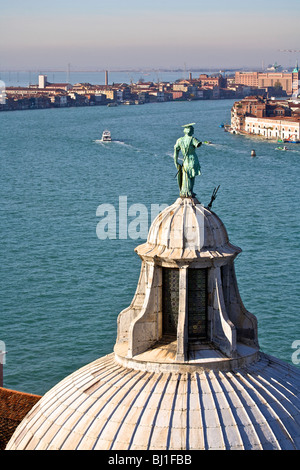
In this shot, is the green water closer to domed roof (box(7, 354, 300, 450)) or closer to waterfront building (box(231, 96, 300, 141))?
waterfront building (box(231, 96, 300, 141))

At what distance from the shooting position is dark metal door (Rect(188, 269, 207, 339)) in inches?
281

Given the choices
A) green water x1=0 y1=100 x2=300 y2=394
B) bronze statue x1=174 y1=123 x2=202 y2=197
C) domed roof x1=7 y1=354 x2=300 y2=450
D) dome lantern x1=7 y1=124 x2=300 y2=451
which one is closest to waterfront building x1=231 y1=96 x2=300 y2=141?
green water x1=0 y1=100 x2=300 y2=394

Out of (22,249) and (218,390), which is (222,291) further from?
(22,249)

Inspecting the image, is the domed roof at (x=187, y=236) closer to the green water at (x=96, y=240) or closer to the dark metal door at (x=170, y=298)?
the dark metal door at (x=170, y=298)

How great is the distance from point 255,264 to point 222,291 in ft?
85.4

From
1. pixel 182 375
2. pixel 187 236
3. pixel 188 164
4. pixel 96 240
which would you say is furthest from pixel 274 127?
pixel 182 375

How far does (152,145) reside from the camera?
79.0 m

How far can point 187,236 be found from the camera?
7035 mm

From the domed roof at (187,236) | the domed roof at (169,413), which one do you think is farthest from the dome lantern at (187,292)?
the domed roof at (169,413)

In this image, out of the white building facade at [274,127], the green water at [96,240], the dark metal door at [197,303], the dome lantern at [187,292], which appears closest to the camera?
the dome lantern at [187,292]

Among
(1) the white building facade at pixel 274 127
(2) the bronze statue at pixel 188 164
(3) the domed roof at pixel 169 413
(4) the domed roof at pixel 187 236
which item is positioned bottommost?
(1) the white building facade at pixel 274 127

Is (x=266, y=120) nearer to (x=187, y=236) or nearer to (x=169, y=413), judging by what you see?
(x=187, y=236)

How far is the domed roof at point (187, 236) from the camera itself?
7.01 m

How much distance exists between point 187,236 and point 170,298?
505 millimetres
